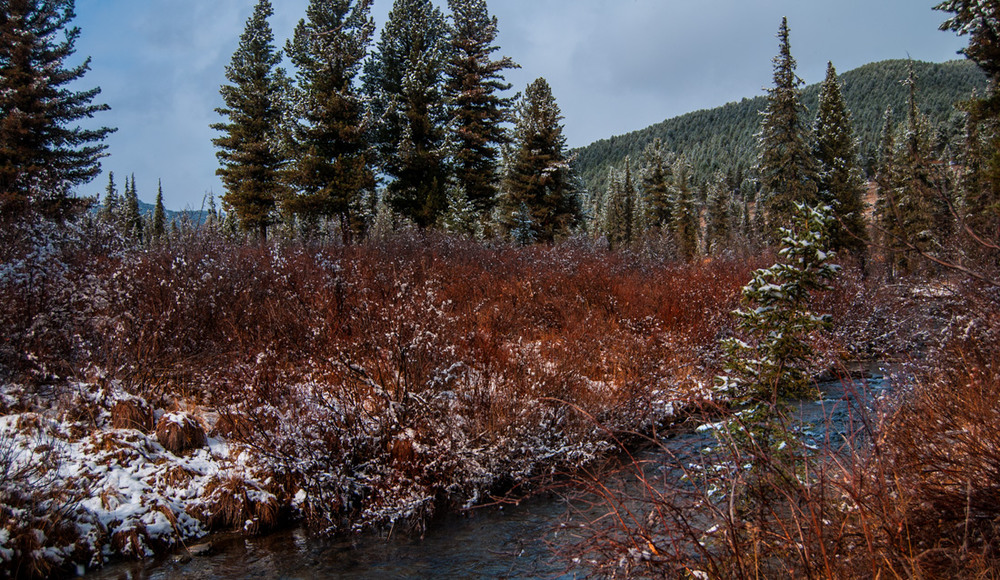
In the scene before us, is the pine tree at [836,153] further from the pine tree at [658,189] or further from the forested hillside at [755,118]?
the forested hillside at [755,118]

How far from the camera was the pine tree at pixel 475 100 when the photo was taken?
91.0 feet

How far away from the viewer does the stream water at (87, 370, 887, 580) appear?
5.54m

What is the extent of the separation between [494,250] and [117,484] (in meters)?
13.9

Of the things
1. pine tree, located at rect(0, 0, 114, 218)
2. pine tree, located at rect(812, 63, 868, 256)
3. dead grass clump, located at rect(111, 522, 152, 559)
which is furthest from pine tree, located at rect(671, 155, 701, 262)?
dead grass clump, located at rect(111, 522, 152, 559)

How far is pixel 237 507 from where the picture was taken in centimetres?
647

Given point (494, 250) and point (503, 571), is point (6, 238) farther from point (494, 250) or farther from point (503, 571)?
point (494, 250)

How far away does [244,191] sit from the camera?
3033 centimetres

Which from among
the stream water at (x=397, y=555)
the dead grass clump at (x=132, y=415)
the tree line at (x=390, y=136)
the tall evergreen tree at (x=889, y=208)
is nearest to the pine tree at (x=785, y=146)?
the tree line at (x=390, y=136)

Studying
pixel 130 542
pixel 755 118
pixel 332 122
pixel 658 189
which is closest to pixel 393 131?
pixel 332 122

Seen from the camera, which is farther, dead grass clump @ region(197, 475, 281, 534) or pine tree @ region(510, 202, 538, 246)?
pine tree @ region(510, 202, 538, 246)

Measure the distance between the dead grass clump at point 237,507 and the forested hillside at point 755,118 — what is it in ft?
412

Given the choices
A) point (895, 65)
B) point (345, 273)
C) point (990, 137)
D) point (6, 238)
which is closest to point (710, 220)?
point (990, 137)

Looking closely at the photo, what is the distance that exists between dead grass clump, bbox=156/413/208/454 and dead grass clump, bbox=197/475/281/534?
29.8 inches

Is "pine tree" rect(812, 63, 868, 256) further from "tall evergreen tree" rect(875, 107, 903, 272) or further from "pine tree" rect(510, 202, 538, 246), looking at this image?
"pine tree" rect(510, 202, 538, 246)
